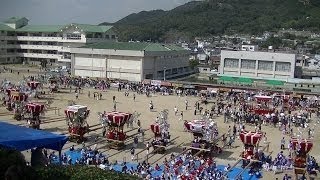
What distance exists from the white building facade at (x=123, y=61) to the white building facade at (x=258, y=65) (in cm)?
1072

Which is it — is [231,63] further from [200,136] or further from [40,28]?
[200,136]

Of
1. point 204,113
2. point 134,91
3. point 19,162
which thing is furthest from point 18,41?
point 19,162

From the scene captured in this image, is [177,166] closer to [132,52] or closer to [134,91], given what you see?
[134,91]

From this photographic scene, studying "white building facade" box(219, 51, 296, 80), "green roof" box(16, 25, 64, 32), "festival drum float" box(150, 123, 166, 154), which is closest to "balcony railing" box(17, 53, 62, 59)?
"green roof" box(16, 25, 64, 32)

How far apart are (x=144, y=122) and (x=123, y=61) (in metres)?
31.9

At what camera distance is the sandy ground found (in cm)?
3136

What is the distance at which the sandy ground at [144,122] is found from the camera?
103ft

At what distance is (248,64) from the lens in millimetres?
80438

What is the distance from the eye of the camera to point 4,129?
22906 mm

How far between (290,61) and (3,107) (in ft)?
159

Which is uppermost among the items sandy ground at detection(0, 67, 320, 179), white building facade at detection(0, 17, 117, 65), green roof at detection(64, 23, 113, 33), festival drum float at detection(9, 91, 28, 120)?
green roof at detection(64, 23, 113, 33)

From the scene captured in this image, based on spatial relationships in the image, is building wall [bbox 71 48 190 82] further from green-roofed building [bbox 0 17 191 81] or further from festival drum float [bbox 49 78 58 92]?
festival drum float [bbox 49 78 58 92]

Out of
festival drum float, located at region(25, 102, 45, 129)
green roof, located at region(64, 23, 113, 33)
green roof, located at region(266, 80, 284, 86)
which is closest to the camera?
festival drum float, located at region(25, 102, 45, 129)

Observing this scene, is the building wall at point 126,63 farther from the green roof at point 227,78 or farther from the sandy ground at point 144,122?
the green roof at point 227,78
